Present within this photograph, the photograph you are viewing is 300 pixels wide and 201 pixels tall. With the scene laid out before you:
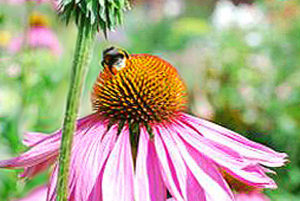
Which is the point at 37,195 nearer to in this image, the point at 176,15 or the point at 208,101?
the point at 208,101

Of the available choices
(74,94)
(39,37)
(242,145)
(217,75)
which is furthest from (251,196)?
(217,75)

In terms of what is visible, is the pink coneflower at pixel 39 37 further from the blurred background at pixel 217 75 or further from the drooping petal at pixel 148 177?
the drooping petal at pixel 148 177

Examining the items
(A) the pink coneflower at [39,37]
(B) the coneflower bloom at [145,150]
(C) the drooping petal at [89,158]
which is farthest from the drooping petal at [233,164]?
(A) the pink coneflower at [39,37]

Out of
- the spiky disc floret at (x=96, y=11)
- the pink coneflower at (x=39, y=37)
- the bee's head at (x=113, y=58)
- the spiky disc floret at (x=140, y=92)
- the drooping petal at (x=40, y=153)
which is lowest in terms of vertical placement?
the drooping petal at (x=40, y=153)

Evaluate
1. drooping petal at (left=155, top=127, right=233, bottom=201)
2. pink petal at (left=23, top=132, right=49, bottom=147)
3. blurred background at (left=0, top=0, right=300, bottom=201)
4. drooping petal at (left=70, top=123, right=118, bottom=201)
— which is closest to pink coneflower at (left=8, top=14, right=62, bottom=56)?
blurred background at (left=0, top=0, right=300, bottom=201)

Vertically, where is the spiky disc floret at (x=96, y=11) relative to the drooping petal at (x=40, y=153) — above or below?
above

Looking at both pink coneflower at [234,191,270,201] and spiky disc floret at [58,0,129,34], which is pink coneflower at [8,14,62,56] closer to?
pink coneflower at [234,191,270,201]
